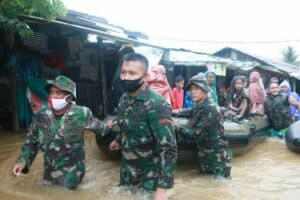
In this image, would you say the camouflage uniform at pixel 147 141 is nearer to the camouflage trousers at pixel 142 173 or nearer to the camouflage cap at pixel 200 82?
the camouflage trousers at pixel 142 173

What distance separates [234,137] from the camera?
664 centimetres

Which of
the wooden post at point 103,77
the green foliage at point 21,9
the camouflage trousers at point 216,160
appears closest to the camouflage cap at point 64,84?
the green foliage at point 21,9

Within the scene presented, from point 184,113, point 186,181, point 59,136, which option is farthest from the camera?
point 184,113

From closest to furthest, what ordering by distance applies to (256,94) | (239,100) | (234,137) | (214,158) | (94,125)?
(94,125), (214,158), (234,137), (239,100), (256,94)

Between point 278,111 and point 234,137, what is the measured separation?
8.28 feet

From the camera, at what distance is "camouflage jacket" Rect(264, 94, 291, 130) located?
341 inches

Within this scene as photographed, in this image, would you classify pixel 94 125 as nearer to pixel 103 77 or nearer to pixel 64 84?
pixel 64 84

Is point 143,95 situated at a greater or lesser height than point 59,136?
greater

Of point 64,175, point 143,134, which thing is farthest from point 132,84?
point 64,175

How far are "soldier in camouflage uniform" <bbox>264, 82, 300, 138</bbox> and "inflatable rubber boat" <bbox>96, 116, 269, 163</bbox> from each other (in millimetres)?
251

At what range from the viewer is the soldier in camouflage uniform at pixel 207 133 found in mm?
5062

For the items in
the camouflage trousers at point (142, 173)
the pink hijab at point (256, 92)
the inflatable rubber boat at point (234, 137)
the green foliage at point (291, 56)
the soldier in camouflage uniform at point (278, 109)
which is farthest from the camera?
the green foliage at point (291, 56)

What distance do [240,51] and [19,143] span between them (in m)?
19.0

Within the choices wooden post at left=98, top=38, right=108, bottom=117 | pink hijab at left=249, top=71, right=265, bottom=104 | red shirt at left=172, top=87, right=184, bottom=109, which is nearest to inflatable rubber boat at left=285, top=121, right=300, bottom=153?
pink hijab at left=249, top=71, right=265, bottom=104
